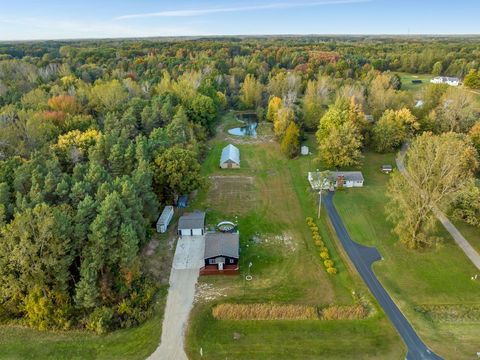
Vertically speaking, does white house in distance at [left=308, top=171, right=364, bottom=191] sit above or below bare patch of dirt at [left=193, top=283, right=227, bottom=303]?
above

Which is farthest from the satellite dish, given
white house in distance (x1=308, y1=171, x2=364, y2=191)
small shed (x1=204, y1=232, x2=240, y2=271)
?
white house in distance (x1=308, y1=171, x2=364, y2=191)

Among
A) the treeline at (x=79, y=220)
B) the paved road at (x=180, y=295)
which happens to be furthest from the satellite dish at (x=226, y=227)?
the treeline at (x=79, y=220)

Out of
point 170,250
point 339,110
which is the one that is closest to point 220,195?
point 170,250

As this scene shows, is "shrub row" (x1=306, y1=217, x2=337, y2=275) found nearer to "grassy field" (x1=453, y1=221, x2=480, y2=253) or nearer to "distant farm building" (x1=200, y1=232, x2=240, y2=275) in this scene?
"distant farm building" (x1=200, y1=232, x2=240, y2=275)

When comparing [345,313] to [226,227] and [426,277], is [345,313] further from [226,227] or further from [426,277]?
[226,227]

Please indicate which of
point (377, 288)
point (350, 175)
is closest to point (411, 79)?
point (350, 175)

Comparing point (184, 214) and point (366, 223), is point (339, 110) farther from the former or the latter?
point (184, 214)
